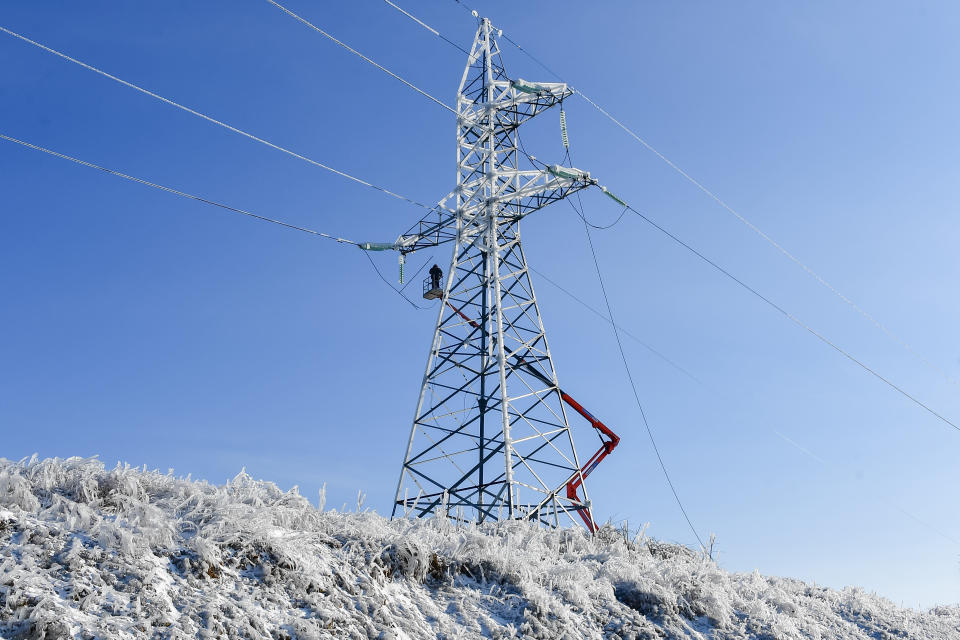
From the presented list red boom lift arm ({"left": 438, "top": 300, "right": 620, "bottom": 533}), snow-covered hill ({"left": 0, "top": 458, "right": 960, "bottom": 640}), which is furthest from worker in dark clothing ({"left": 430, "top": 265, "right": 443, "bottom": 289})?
snow-covered hill ({"left": 0, "top": 458, "right": 960, "bottom": 640})

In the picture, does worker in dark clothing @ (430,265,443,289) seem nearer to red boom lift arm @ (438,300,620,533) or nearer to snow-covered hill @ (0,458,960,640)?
red boom lift arm @ (438,300,620,533)

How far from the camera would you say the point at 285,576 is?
283 inches

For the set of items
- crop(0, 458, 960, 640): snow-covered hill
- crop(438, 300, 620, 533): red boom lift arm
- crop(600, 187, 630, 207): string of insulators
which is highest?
crop(600, 187, 630, 207): string of insulators

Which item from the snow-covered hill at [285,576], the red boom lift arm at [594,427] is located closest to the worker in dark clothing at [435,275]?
the red boom lift arm at [594,427]

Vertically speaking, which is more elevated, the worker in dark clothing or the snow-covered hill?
the worker in dark clothing

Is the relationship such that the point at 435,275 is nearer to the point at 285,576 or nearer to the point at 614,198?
the point at 614,198

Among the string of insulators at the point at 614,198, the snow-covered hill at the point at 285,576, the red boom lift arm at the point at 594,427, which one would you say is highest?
the string of insulators at the point at 614,198

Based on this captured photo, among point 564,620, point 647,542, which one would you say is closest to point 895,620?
point 647,542

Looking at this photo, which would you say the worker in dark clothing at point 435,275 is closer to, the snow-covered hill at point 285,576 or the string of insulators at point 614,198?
the string of insulators at point 614,198

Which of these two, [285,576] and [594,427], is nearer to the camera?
[285,576]

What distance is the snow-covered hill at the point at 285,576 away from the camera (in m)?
6.05

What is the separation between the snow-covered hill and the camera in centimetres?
605

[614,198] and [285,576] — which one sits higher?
[614,198]

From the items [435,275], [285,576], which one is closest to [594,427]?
[435,275]
